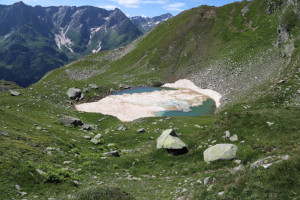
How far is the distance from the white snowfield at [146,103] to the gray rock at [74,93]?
578cm

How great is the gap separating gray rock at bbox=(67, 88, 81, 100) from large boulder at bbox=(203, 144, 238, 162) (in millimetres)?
60424

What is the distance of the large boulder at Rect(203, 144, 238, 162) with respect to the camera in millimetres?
19728

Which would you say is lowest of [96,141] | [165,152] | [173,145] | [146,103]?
[146,103]

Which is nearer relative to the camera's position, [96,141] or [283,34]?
[96,141]

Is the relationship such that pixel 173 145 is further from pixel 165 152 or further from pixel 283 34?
pixel 283 34

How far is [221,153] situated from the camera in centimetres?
2019

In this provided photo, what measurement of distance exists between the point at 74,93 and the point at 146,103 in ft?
88.1

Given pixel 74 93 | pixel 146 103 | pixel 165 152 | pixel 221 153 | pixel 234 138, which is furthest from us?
pixel 146 103

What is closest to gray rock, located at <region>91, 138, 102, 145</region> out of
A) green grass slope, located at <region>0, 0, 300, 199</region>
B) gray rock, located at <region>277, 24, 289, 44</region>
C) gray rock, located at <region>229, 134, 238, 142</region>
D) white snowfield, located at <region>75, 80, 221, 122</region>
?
green grass slope, located at <region>0, 0, 300, 199</region>

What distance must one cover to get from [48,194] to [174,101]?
64.1 m

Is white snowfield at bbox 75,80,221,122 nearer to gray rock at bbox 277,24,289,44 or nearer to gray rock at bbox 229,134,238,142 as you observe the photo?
gray rock at bbox 277,24,289,44

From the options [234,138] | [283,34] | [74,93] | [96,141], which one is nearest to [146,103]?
[74,93]

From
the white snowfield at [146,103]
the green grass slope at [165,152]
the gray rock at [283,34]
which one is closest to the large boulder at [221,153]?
the green grass slope at [165,152]

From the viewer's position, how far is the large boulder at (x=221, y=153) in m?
19.7
